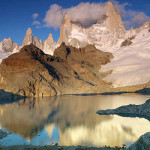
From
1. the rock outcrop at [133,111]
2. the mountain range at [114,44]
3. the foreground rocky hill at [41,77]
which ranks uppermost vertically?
A: the mountain range at [114,44]

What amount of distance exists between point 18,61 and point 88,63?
4138cm

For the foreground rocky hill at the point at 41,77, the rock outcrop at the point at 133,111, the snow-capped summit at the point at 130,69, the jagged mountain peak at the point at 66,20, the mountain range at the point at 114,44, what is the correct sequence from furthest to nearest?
the jagged mountain peak at the point at 66,20, the mountain range at the point at 114,44, the snow-capped summit at the point at 130,69, the foreground rocky hill at the point at 41,77, the rock outcrop at the point at 133,111

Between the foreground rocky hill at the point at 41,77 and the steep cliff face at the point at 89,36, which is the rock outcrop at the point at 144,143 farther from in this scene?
the steep cliff face at the point at 89,36

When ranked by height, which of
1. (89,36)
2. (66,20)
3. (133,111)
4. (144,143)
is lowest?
(133,111)

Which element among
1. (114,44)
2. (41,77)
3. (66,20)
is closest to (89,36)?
(114,44)

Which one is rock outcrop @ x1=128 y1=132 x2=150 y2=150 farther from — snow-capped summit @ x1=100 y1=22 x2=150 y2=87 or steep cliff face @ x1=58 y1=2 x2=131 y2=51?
steep cliff face @ x1=58 y1=2 x2=131 y2=51

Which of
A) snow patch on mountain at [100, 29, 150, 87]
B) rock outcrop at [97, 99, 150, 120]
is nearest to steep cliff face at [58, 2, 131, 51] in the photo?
snow patch on mountain at [100, 29, 150, 87]

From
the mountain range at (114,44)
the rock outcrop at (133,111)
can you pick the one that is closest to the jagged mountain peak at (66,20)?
the mountain range at (114,44)

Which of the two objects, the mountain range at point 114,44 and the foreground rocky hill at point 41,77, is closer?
the foreground rocky hill at point 41,77

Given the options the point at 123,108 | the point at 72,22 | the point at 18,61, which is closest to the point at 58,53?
the point at 18,61

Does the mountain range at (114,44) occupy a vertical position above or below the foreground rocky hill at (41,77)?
above

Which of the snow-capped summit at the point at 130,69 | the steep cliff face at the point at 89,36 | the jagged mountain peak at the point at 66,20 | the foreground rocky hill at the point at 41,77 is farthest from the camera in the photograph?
the jagged mountain peak at the point at 66,20

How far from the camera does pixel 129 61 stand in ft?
354

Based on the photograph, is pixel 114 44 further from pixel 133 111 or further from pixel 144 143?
pixel 144 143
